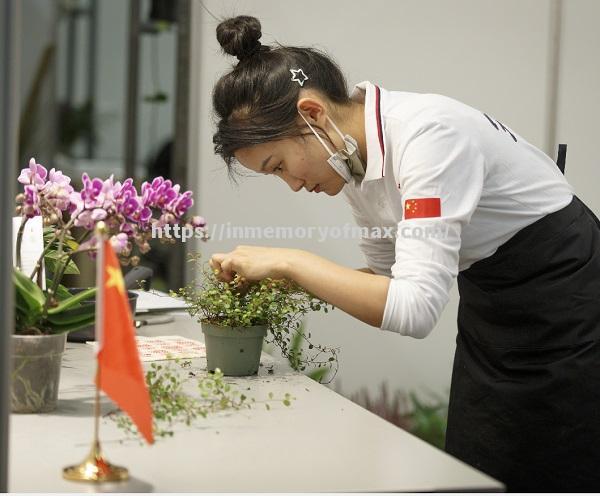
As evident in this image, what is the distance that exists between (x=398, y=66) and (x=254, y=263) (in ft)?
6.61

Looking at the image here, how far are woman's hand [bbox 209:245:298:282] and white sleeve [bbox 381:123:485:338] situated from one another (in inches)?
7.5

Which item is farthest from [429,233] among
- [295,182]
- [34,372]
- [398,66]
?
[398,66]

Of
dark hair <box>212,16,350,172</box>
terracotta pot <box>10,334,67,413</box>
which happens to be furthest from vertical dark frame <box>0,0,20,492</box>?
dark hair <box>212,16,350,172</box>

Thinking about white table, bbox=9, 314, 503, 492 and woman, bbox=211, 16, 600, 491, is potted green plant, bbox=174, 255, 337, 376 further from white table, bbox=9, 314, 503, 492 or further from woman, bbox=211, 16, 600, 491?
white table, bbox=9, 314, 503, 492

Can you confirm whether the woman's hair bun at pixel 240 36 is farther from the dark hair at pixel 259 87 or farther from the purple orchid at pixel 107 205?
the purple orchid at pixel 107 205

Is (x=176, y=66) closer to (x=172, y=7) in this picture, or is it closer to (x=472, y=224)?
(x=172, y=7)

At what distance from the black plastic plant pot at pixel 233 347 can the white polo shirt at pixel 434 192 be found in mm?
246

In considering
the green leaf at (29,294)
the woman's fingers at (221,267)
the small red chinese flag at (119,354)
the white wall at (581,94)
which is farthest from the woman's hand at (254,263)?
the white wall at (581,94)

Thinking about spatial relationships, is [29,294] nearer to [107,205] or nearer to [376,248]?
[107,205]

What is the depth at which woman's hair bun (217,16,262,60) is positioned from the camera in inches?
63.5

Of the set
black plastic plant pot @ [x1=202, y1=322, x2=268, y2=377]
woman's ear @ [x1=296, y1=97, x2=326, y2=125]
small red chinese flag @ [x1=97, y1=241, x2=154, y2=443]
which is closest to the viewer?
small red chinese flag @ [x1=97, y1=241, x2=154, y2=443]

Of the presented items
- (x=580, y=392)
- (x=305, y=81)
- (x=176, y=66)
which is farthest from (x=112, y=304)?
(x=176, y=66)

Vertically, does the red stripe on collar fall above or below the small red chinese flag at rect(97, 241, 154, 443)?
above

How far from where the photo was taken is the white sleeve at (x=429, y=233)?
1.33 meters
